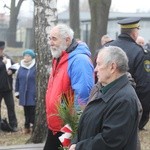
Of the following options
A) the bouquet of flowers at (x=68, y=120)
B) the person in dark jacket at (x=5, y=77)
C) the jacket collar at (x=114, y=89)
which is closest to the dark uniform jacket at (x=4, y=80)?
the person in dark jacket at (x=5, y=77)

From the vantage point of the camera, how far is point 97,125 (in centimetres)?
373

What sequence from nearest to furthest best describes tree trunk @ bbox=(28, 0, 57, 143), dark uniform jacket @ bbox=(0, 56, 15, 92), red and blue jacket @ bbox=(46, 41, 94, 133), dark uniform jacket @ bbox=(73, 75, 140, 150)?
1. dark uniform jacket @ bbox=(73, 75, 140, 150)
2. red and blue jacket @ bbox=(46, 41, 94, 133)
3. tree trunk @ bbox=(28, 0, 57, 143)
4. dark uniform jacket @ bbox=(0, 56, 15, 92)

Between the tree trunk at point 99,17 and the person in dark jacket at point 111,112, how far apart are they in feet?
44.4

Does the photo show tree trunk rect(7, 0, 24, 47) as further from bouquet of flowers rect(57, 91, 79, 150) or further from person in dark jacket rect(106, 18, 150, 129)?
bouquet of flowers rect(57, 91, 79, 150)

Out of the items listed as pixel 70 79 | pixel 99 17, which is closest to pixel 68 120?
pixel 70 79

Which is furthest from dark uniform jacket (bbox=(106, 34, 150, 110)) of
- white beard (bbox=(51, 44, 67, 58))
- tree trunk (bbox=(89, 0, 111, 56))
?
tree trunk (bbox=(89, 0, 111, 56))

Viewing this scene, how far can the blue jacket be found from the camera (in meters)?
9.18

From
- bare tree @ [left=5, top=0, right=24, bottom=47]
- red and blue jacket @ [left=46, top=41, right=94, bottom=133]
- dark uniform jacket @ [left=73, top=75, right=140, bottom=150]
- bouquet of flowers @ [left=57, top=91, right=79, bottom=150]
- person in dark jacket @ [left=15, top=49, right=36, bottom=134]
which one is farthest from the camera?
bare tree @ [left=5, top=0, right=24, bottom=47]

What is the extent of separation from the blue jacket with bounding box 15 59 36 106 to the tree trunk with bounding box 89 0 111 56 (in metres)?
8.28

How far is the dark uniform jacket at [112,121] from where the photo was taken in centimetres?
359

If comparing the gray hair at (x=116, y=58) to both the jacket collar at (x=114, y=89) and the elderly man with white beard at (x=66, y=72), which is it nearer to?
the jacket collar at (x=114, y=89)

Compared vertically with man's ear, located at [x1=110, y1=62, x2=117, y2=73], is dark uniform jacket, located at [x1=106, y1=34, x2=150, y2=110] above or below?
below

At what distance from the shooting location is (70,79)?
195 inches

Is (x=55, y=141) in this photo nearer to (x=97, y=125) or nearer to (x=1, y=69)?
(x=97, y=125)
